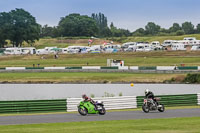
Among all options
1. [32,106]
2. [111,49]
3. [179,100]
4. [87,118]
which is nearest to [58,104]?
[32,106]

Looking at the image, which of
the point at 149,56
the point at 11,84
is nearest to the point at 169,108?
the point at 11,84

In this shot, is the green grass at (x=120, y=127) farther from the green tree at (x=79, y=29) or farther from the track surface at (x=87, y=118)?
the green tree at (x=79, y=29)

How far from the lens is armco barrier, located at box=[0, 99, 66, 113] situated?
105ft

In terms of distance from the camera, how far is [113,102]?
110 ft

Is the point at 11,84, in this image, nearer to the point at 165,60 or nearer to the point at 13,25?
the point at 165,60

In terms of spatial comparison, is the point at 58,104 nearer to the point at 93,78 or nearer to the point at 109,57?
the point at 93,78

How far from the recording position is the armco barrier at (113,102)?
108 feet

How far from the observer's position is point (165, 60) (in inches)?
3738

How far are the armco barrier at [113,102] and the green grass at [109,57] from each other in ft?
178

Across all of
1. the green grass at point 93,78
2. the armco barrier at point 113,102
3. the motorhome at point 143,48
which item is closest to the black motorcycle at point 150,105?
the armco barrier at point 113,102

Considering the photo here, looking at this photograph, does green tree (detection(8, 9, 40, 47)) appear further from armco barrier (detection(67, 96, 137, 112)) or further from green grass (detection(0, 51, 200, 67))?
armco barrier (detection(67, 96, 137, 112))

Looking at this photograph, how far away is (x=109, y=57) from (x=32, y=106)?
74.8m

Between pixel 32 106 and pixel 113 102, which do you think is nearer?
pixel 32 106

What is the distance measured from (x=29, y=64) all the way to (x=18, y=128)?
266 ft
